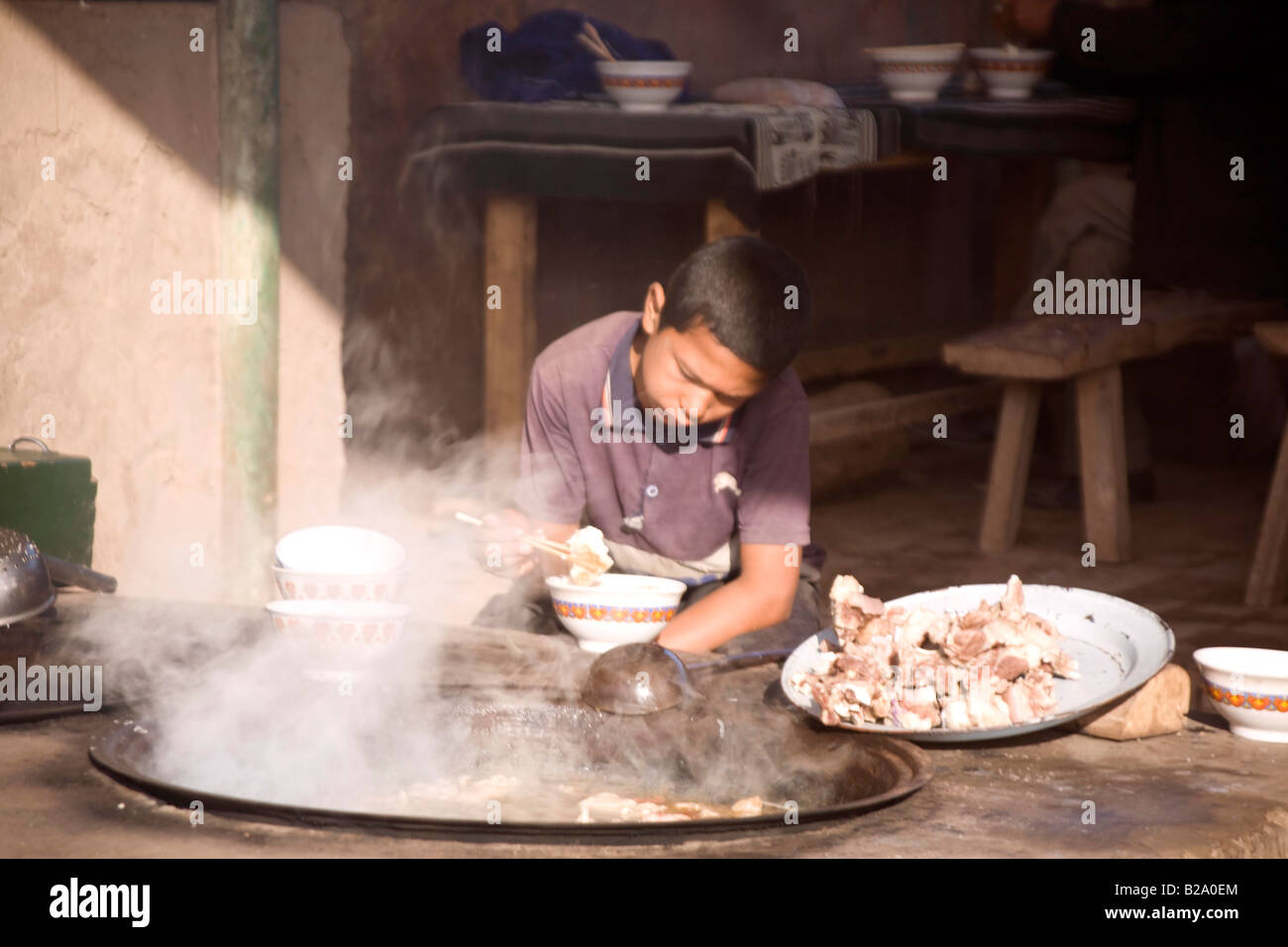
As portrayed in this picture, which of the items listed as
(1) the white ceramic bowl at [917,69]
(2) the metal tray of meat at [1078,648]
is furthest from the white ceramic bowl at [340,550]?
(1) the white ceramic bowl at [917,69]

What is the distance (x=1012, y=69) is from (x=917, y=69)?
62 centimetres

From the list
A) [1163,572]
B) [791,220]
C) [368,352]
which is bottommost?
[1163,572]

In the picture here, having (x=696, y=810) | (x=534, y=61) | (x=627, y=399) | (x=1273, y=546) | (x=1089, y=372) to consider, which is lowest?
(x=696, y=810)

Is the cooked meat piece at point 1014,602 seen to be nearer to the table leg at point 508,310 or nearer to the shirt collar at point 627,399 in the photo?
the shirt collar at point 627,399

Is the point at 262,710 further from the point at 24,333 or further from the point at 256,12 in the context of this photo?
the point at 24,333

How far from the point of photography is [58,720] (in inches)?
96.0

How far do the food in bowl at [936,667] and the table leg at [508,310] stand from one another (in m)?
3.02

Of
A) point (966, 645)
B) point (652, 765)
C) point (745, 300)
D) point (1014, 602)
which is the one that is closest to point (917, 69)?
point (745, 300)

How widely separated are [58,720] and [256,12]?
2.19m

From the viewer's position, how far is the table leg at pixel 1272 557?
5117mm

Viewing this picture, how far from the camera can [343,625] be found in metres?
2.46

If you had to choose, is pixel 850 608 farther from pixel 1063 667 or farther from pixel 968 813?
pixel 968 813

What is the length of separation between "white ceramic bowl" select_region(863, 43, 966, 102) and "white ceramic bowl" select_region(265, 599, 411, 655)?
4223 mm
